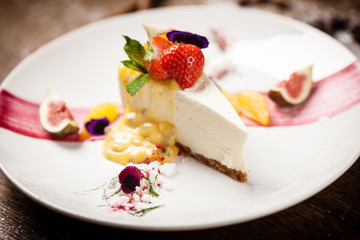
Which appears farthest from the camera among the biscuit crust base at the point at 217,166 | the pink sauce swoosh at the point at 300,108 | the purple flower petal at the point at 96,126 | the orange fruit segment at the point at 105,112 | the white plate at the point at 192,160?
the orange fruit segment at the point at 105,112

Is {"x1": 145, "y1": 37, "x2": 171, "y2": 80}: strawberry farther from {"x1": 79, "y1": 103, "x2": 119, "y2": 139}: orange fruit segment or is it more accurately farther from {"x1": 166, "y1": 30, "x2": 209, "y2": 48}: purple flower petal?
{"x1": 79, "y1": 103, "x2": 119, "y2": 139}: orange fruit segment

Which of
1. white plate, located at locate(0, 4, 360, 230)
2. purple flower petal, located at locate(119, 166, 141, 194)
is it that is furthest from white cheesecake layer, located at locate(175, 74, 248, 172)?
purple flower petal, located at locate(119, 166, 141, 194)

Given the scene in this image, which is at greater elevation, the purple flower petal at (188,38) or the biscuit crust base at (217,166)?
the purple flower petal at (188,38)

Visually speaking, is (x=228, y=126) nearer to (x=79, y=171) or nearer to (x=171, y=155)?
(x=171, y=155)

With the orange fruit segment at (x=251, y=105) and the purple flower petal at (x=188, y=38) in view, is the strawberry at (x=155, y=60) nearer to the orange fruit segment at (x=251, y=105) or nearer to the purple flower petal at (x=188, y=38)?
the purple flower petal at (x=188, y=38)

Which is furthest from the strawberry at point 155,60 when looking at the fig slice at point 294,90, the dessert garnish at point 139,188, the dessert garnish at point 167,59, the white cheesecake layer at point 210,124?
the fig slice at point 294,90

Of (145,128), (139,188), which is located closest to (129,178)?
(139,188)

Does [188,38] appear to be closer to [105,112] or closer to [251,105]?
[251,105]

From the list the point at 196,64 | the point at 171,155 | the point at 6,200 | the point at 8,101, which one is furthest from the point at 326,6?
the point at 6,200
